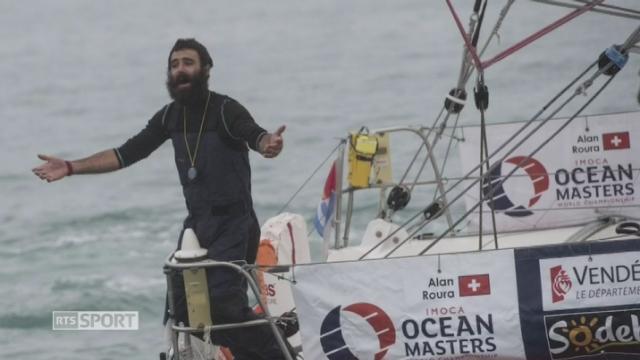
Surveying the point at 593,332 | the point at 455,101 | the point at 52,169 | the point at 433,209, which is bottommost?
the point at 593,332

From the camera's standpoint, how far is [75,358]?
39.9 ft

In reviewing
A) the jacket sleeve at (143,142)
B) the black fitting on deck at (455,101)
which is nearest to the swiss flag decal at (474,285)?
the jacket sleeve at (143,142)

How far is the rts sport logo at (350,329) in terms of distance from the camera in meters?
6.31

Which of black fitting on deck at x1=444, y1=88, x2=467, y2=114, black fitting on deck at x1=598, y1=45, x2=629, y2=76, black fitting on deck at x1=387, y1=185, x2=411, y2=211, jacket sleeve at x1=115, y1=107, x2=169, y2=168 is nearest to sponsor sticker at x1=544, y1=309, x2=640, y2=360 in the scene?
black fitting on deck at x1=598, y1=45, x2=629, y2=76

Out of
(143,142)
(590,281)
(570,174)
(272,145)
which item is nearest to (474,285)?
(590,281)

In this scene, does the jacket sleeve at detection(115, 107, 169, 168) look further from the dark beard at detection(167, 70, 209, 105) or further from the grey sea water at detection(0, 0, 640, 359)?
the grey sea water at detection(0, 0, 640, 359)

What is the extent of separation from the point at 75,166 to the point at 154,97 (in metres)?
21.9

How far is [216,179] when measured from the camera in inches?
262

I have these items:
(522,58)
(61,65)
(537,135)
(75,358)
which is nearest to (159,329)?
(75,358)

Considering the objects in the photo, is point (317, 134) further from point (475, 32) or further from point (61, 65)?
point (475, 32)

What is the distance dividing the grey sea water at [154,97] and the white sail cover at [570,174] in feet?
12.3

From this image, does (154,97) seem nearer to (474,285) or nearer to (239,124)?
(239,124)

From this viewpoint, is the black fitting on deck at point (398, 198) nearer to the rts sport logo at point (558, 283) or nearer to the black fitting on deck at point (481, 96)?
the black fitting on deck at point (481, 96)

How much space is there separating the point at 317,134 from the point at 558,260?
17.6 meters
